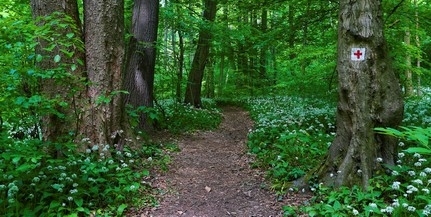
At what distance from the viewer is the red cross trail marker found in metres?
4.82

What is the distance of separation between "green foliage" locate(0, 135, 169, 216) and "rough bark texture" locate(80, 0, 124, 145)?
679 millimetres

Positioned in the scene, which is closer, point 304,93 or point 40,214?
point 40,214

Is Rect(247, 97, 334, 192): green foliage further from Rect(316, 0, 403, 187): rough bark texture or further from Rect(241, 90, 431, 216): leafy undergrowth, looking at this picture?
Rect(316, 0, 403, 187): rough bark texture

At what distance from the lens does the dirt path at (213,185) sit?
197 inches

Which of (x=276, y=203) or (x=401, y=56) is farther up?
(x=401, y=56)

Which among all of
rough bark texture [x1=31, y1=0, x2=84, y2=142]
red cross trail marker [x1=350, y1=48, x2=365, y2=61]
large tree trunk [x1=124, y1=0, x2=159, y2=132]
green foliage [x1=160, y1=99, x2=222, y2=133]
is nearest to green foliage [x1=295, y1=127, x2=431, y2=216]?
red cross trail marker [x1=350, y1=48, x2=365, y2=61]

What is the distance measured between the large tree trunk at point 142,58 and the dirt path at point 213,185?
5.11 feet

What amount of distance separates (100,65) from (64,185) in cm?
261

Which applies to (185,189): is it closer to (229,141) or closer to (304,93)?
(229,141)

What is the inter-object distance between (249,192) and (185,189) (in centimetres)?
109

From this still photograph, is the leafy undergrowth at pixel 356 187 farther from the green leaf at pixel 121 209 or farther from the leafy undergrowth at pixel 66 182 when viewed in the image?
the leafy undergrowth at pixel 66 182

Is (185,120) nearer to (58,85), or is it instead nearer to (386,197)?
(58,85)

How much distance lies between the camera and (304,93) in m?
15.1

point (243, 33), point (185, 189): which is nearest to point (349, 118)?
point (185, 189)
